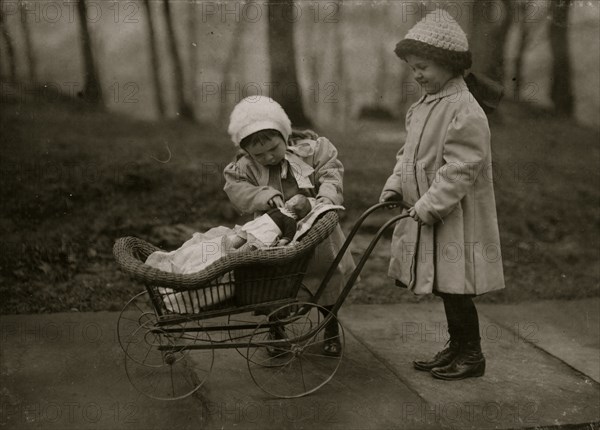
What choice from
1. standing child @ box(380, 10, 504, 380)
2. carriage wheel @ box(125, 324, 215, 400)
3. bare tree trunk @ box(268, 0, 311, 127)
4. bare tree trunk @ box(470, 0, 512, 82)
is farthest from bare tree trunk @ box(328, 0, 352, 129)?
carriage wheel @ box(125, 324, 215, 400)

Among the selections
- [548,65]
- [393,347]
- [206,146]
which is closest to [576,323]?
[393,347]

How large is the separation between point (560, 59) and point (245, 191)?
4.10m

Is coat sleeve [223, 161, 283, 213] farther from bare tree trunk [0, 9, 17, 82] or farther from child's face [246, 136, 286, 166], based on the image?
bare tree trunk [0, 9, 17, 82]

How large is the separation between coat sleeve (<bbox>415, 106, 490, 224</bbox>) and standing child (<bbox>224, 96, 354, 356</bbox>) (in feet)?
1.57

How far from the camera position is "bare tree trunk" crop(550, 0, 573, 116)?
635cm

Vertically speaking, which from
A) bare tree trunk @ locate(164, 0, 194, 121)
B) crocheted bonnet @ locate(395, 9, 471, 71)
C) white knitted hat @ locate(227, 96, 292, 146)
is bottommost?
bare tree trunk @ locate(164, 0, 194, 121)

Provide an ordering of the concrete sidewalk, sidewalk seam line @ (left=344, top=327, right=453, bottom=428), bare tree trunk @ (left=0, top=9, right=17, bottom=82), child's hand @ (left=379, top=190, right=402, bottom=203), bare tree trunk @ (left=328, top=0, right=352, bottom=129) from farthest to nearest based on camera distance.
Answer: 1. bare tree trunk @ (left=328, top=0, right=352, bottom=129)
2. bare tree trunk @ (left=0, top=9, right=17, bottom=82)
3. child's hand @ (left=379, top=190, right=402, bottom=203)
4. sidewalk seam line @ (left=344, top=327, right=453, bottom=428)
5. the concrete sidewalk

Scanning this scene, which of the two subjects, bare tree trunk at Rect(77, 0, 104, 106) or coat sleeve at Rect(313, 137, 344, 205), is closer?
coat sleeve at Rect(313, 137, 344, 205)

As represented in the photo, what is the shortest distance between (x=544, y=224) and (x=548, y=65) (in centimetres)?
147

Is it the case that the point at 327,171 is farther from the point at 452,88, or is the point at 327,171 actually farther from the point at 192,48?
the point at 192,48

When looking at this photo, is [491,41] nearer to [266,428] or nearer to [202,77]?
[202,77]

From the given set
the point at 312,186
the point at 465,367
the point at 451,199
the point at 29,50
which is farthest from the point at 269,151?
the point at 29,50

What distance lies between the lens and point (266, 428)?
10.2 ft

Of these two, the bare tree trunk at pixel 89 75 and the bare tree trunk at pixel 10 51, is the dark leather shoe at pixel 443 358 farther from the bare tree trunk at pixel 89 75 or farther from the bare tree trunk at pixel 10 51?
the bare tree trunk at pixel 10 51
